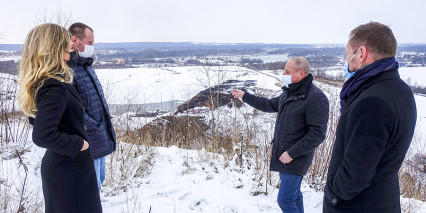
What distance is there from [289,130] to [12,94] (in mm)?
5878

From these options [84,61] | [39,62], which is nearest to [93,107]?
[84,61]

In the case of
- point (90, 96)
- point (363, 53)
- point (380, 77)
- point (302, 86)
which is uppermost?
point (363, 53)

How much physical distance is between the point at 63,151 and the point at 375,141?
5.75 feet

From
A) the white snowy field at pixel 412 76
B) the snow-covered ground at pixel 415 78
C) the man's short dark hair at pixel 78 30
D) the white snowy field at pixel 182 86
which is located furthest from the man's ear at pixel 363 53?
the snow-covered ground at pixel 415 78

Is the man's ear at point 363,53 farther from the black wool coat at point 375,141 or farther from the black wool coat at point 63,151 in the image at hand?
the black wool coat at point 63,151

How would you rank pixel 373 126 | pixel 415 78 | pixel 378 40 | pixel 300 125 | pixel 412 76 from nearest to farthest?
pixel 373 126
pixel 378 40
pixel 300 125
pixel 415 78
pixel 412 76

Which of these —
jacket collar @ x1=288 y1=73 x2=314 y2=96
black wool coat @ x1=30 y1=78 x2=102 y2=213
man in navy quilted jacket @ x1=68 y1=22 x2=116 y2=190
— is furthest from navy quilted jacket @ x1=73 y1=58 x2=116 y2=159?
jacket collar @ x1=288 y1=73 x2=314 y2=96

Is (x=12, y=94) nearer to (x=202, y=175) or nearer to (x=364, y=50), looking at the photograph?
(x=202, y=175)

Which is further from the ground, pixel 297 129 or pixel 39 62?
pixel 39 62

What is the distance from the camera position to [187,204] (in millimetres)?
3381

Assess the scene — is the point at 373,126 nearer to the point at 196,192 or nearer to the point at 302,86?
the point at 302,86

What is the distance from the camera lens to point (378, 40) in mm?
1453

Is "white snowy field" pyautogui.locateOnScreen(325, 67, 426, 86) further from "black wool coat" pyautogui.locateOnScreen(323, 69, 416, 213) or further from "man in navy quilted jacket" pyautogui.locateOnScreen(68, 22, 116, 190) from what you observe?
"black wool coat" pyautogui.locateOnScreen(323, 69, 416, 213)

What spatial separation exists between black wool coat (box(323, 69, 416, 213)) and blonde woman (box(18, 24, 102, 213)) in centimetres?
159
